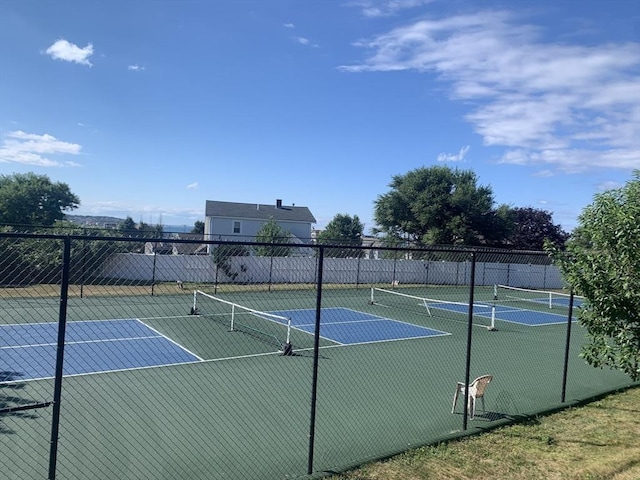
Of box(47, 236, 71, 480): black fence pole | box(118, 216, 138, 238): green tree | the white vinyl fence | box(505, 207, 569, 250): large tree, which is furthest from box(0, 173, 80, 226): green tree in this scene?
box(505, 207, 569, 250): large tree

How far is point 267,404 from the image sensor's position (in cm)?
797

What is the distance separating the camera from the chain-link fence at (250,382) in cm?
567

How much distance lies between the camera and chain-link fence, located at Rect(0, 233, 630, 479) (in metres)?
5.67

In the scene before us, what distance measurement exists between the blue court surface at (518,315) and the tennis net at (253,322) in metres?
6.90

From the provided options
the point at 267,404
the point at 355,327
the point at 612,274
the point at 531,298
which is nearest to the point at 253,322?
the point at 355,327

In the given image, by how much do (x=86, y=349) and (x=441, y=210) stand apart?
3504 centimetres

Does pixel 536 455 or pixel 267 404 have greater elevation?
pixel 536 455

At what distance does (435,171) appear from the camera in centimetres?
4409

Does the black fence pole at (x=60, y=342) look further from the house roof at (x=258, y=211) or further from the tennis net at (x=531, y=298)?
the house roof at (x=258, y=211)

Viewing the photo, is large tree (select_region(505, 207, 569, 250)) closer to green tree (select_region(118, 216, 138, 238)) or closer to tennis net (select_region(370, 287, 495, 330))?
tennis net (select_region(370, 287, 495, 330))

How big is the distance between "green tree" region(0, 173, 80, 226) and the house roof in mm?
12875

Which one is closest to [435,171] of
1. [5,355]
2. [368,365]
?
[368,365]

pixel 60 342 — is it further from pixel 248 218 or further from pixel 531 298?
pixel 248 218

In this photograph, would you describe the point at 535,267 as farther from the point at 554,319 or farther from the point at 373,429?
the point at 373,429
